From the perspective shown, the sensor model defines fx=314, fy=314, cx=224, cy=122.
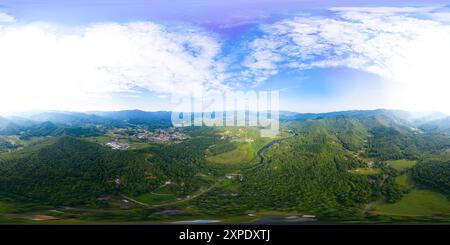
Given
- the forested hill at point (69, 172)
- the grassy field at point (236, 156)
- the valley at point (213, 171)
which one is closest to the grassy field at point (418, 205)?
the valley at point (213, 171)

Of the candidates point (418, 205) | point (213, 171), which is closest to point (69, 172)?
point (213, 171)

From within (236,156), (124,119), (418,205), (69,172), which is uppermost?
(124,119)

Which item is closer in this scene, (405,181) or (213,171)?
(213,171)

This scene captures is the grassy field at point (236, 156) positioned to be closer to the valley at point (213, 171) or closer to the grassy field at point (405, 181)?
the valley at point (213, 171)

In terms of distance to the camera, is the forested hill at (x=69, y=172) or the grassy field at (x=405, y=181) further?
the grassy field at (x=405, y=181)

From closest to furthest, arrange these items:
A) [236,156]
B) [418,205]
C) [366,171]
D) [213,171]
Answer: [418,205]
[213,171]
[236,156]
[366,171]

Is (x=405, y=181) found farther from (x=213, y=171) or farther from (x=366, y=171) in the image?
(x=213, y=171)
